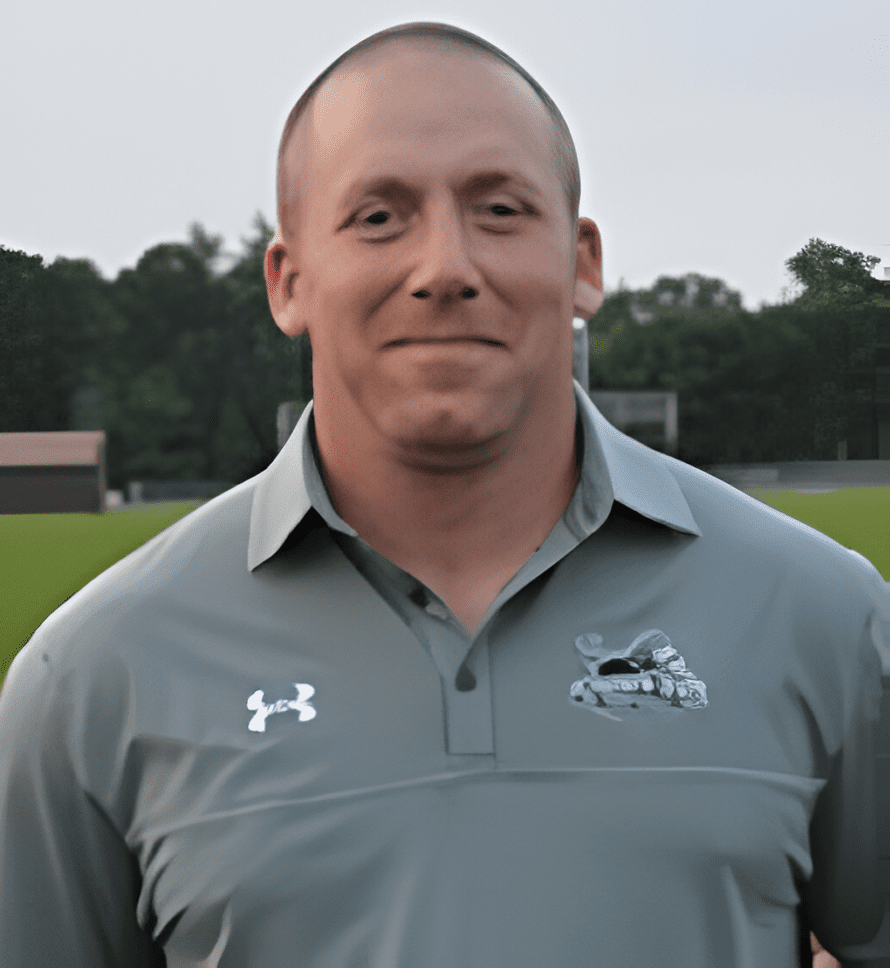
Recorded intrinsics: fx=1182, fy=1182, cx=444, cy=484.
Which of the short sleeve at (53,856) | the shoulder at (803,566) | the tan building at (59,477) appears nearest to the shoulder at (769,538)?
the shoulder at (803,566)

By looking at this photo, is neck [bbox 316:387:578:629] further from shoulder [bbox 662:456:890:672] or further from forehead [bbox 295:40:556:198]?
forehead [bbox 295:40:556:198]

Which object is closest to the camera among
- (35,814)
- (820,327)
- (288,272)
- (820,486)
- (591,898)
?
(591,898)

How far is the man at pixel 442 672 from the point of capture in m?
1.41

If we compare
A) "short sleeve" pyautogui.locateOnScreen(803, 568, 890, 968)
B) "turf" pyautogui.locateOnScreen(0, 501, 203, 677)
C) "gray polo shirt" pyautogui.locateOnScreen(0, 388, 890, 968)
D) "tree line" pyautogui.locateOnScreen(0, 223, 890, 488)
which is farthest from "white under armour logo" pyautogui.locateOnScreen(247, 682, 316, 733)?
"tree line" pyautogui.locateOnScreen(0, 223, 890, 488)

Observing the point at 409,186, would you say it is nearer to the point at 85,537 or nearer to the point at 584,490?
the point at 584,490

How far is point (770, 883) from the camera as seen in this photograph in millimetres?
1451

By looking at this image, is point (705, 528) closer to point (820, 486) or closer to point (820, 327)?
point (820, 486)

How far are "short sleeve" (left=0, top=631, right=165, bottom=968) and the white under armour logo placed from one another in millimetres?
245

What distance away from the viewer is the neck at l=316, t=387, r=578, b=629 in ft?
5.18

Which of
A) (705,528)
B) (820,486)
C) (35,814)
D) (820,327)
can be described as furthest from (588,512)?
(820,327)

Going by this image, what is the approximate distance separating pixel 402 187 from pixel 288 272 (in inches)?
9.9

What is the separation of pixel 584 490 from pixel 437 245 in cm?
40

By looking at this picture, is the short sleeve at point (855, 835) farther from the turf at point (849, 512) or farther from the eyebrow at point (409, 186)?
the turf at point (849, 512)

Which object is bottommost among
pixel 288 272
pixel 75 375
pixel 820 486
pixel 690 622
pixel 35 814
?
pixel 35 814
